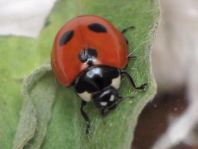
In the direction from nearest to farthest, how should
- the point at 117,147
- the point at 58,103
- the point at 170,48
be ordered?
the point at 117,147 < the point at 58,103 < the point at 170,48

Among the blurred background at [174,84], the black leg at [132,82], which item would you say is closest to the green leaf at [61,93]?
the black leg at [132,82]

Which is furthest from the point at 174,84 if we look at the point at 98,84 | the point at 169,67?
the point at 98,84

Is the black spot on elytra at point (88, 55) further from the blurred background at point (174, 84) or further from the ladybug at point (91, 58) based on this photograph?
the blurred background at point (174, 84)

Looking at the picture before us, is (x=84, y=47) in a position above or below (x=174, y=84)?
above

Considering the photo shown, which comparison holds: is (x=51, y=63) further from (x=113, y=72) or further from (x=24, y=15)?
(x=24, y=15)

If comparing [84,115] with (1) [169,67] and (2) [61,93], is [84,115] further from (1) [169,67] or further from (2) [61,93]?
(1) [169,67]

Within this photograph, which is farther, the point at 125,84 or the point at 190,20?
the point at 190,20

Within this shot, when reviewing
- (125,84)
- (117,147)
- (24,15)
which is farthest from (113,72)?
(24,15)

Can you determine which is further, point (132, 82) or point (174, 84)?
point (174, 84)
